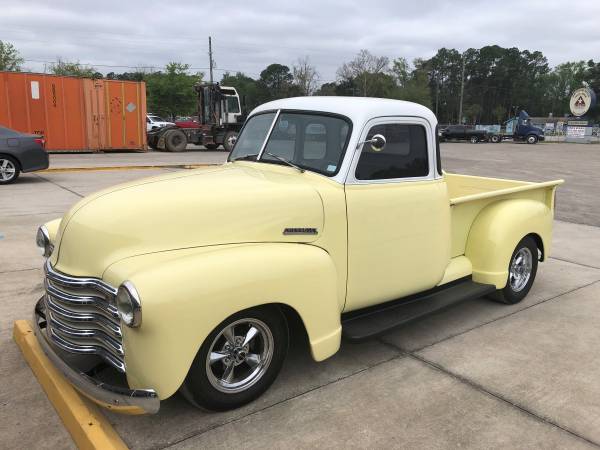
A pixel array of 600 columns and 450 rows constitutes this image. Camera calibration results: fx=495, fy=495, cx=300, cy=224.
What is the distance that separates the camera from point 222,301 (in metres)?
2.64

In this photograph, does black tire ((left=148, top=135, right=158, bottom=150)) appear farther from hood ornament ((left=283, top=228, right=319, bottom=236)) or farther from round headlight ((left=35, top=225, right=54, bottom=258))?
hood ornament ((left=283, top=228, right=319, bottom=236))

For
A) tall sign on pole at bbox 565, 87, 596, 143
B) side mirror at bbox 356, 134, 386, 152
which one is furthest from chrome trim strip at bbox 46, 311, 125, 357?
tall sign on pole at bbox 565, 87, 596, 143

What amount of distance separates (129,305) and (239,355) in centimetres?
81

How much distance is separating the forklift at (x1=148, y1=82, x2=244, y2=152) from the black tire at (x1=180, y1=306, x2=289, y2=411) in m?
21.0

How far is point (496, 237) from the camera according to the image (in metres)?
4.58

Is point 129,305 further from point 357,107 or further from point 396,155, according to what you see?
point 396,155

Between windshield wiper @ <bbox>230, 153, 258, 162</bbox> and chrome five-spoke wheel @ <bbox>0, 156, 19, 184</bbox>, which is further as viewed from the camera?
chrome five-spoke wheel @ <bbox>0, 156, 19, 184</bbox>

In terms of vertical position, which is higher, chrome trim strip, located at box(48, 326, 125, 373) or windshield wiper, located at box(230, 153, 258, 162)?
windshield wiper, located at box(230, 153, 258, 162)

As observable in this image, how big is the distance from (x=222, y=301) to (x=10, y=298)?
313 centimetres

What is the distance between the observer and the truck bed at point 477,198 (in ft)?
14.7

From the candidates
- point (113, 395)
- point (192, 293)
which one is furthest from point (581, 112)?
point (113, 395)

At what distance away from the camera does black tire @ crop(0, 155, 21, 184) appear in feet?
37.9

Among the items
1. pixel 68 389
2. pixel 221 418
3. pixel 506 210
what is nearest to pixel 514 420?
Result: pixel 221 418

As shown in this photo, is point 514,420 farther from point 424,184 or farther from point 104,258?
point 104,258
